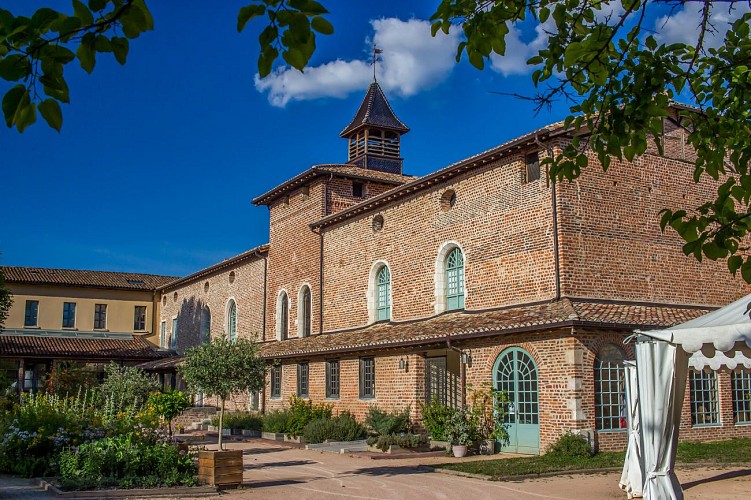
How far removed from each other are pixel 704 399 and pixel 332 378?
12.0 metres

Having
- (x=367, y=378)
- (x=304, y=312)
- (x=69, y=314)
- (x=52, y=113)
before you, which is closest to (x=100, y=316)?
(x=69, y=314)

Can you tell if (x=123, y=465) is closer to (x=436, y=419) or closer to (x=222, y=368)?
(x=222, y=368)

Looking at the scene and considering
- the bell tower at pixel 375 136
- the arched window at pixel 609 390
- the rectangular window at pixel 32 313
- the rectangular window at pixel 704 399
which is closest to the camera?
the arched window at pixel 609 390

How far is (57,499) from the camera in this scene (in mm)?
11648

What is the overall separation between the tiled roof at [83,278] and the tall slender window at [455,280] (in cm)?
2963

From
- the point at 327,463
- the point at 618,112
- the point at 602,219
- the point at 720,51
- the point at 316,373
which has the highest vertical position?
the point at 602,219

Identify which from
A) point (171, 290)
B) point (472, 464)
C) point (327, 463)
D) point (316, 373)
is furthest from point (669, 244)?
point (171, 290)

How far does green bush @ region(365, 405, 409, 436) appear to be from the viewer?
69.2 feet

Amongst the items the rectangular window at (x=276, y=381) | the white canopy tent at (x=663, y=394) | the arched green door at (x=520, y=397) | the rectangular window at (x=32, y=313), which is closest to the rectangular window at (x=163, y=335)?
the rectangular window at (x=32, y=313)

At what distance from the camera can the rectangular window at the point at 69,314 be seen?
4535cm

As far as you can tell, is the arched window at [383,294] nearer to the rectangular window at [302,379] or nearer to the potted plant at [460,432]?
the rectangular window at [302,379]

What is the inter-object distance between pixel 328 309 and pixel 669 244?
13.0 metres

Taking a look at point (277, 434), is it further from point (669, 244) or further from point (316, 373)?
point (669, 244)

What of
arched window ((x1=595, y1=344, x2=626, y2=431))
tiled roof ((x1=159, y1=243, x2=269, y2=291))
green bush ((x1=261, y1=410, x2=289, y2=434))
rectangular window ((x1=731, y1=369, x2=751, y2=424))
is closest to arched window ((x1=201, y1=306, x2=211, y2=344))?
tiled roof ((x1=159, y1=243, x2=269, y2=291))
